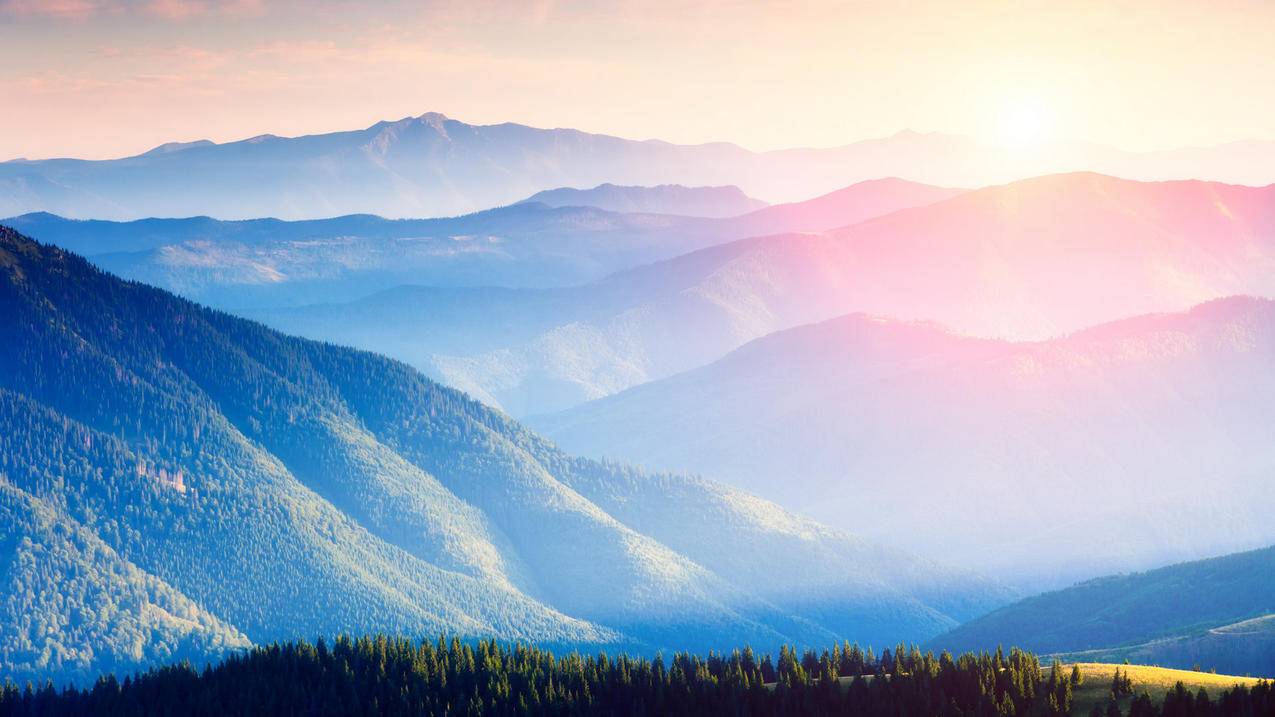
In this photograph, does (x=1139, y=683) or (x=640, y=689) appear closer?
(x=1139, y=683)

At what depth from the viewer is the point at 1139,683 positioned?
154 metres

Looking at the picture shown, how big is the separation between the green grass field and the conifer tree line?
4.12 ft

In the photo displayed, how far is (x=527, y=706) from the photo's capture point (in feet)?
577

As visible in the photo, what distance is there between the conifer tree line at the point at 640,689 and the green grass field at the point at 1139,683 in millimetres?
1256

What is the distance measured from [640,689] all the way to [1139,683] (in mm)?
52934

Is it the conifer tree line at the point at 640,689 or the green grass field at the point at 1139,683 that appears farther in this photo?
the conifer tree line at the point at 640,689

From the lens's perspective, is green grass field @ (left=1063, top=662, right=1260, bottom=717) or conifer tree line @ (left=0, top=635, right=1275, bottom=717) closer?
green grass field @ (left=1063, top=662, right=1260, bottom=717)

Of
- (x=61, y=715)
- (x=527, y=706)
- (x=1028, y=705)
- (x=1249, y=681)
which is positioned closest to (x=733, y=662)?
(x=527, y=706)

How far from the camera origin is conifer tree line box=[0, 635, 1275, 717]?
154 metres

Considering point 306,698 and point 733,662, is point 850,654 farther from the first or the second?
point 306,698

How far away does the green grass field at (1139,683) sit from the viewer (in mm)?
151000

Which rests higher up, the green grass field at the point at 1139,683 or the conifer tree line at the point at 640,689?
the conifer tree line at the point at 640,689

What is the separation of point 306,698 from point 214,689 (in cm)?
1204

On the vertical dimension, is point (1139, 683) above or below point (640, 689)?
below
